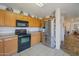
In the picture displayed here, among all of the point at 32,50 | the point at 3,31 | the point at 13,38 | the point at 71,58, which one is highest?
the point at 3,31

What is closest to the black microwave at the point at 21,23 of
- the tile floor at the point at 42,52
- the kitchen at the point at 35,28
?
the kitchen at the point at 35,28

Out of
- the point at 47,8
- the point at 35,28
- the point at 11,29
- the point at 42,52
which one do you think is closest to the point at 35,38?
the point at 35,28

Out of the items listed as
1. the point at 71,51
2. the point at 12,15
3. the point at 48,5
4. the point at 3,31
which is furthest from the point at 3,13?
the point at 71,51

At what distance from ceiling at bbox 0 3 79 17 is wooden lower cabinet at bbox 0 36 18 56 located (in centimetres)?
58

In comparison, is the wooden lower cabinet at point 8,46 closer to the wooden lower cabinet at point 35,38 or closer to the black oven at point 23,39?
the black oven at point 23,39

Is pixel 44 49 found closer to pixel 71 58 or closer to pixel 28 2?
pixel 71 58

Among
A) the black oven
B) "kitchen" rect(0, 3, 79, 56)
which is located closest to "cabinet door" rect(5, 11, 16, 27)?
"kitchen" rect(0, 3, 79, 56)

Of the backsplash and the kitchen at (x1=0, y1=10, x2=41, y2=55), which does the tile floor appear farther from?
the backsplash

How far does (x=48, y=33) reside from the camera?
2043mm

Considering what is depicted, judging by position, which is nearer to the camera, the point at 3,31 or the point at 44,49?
the point at 3,31

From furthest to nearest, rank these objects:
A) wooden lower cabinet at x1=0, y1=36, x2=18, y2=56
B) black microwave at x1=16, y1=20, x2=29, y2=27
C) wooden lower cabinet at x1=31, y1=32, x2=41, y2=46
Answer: wooden lower cabinet at x1=31, y1=32, x2=41, y2=46, black microwave at x1=16, y1=20, x2=29, y2=27, wooden lower cabinet at x1=0, y1=36, x2=18, y2=56

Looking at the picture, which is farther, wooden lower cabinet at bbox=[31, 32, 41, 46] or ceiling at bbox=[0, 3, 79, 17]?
wooden lower cabinet at bbox=[31, 32, 41, 46]

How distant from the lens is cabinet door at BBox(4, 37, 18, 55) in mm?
1792

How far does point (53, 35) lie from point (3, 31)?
918mm
